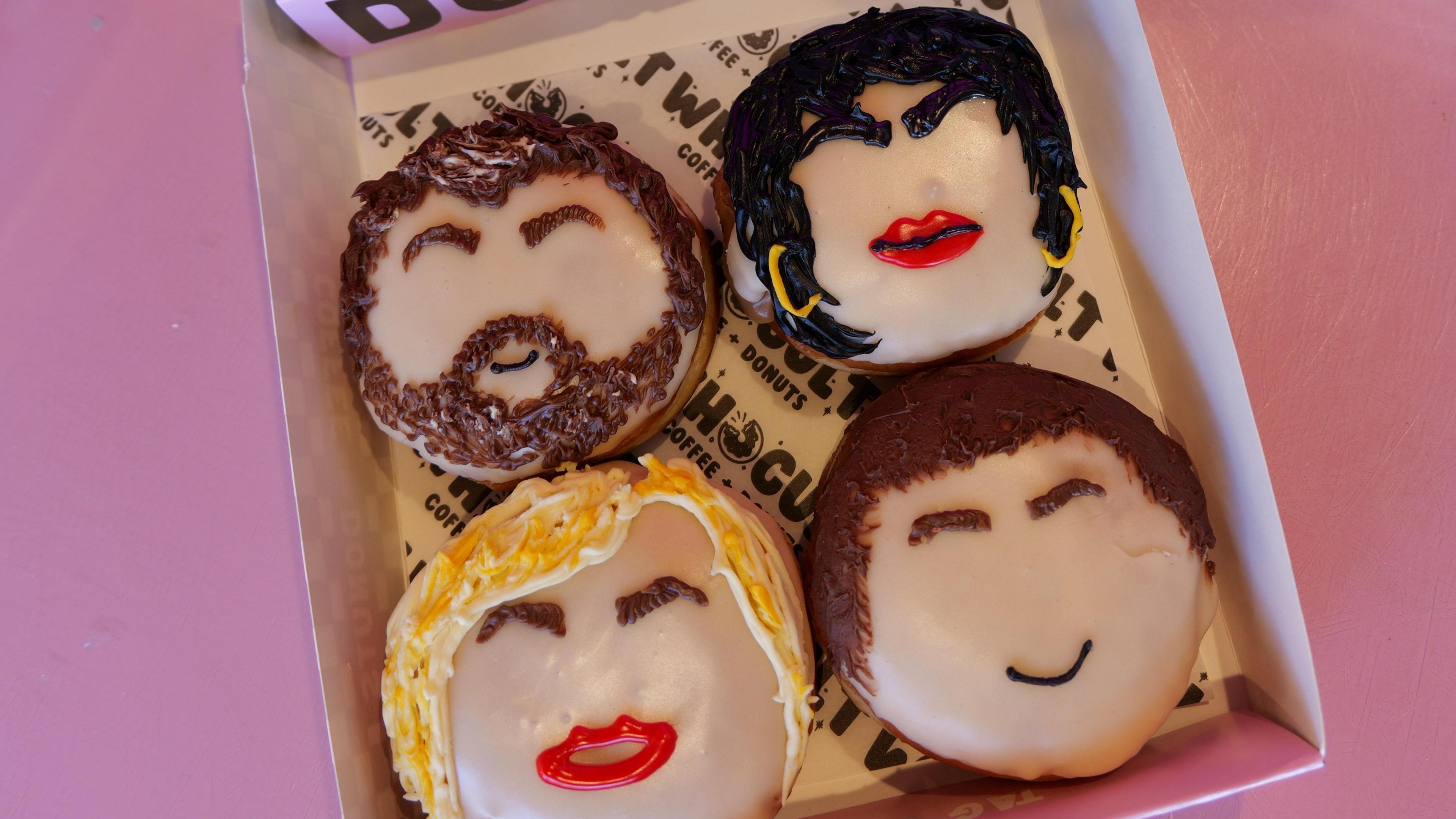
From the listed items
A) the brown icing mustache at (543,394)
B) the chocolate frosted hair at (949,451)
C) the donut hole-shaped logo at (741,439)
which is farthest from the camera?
the donut hole-shaped logo at (741,439)

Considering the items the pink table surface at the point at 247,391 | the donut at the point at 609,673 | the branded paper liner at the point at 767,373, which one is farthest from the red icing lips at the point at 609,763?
the pink table surface at the point at 247,391

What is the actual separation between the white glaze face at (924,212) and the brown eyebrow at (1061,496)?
414mm

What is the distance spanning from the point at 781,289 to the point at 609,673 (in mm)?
894

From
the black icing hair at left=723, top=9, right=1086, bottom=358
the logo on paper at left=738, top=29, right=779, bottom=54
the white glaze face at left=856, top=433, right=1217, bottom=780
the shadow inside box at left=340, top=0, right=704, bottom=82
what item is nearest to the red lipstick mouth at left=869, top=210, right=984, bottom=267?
the black icing hair at left=723, top=9, right=1086, bottom=358

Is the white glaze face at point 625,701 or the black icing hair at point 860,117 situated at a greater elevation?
the black icing hair at point 860,117

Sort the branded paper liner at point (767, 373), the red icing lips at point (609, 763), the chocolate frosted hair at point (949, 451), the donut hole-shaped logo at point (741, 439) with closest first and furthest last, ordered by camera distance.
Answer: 1. the red icing lips at point (609, 763)
2. the chocolate frosted hair at point (949, 451)
3. the branded paper liner at point (767, 373)
4. the donut hole-shaped logo at point (741, 439)

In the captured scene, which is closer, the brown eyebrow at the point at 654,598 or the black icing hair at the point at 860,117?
the brown eyebrow at the point at 654,598

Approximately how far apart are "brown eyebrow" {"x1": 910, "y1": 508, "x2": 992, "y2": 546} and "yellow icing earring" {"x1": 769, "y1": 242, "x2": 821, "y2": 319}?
0.52m

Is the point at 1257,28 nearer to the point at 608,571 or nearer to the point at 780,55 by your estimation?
the point at 780,55

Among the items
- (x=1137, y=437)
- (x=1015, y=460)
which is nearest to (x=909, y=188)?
(x=1015, y=460)

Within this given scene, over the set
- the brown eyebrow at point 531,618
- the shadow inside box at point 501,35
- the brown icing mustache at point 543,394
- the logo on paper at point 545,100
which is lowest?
the brown eyebrow at point 531,618

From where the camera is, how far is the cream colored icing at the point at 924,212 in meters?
1.80

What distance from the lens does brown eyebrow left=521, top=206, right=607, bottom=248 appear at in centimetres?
189

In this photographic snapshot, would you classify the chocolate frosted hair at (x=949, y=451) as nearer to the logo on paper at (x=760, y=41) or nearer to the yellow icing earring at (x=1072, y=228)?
the yellow icing earring at (x=1072, y=228)
